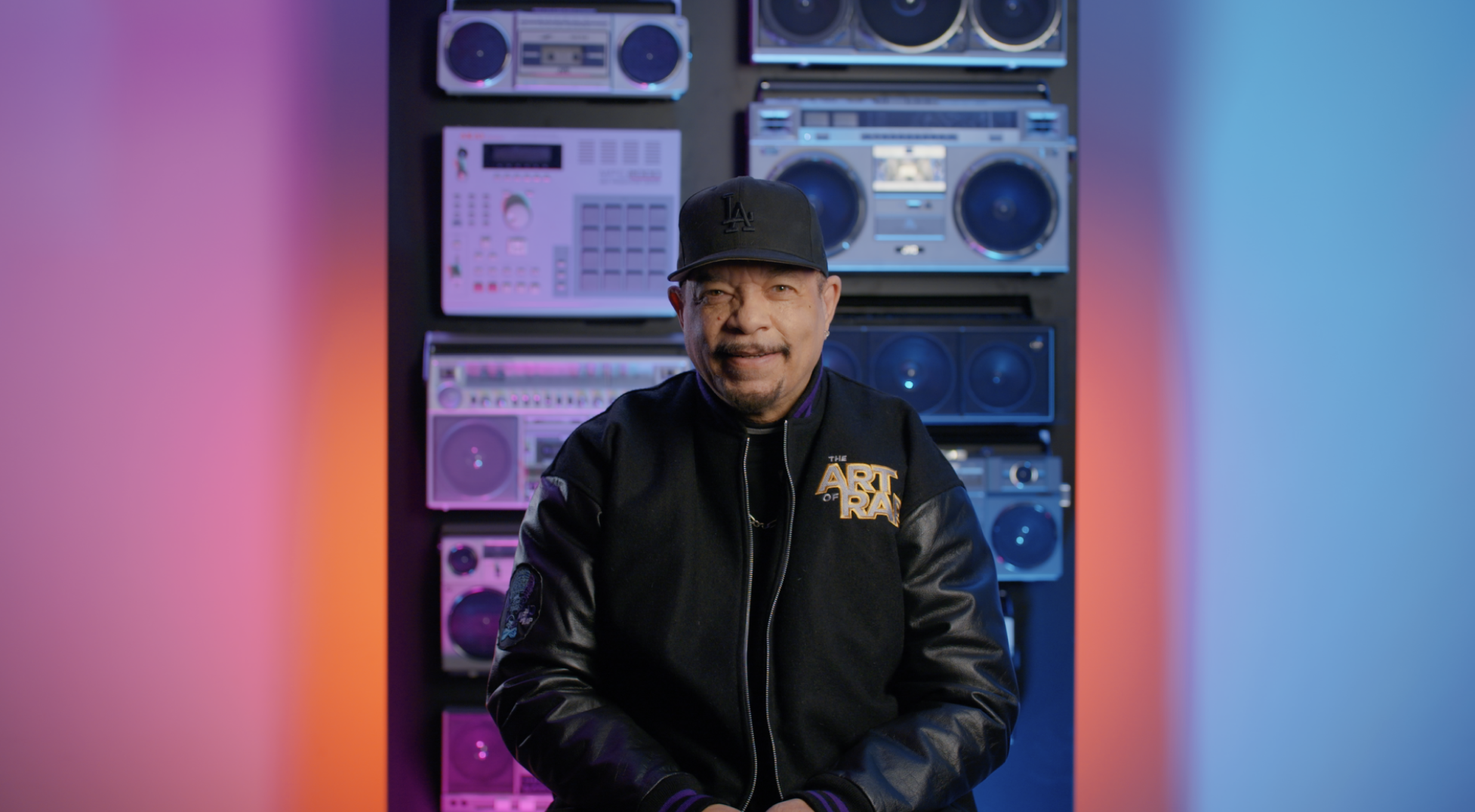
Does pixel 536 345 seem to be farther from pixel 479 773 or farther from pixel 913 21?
pixel 913 21

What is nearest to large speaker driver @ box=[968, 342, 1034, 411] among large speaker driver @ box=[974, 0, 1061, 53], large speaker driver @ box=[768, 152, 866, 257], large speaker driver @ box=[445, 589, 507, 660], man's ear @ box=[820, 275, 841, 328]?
large speaker driver @ box=[768, 152, 866, 257]

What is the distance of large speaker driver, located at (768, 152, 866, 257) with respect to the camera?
2.34 meters

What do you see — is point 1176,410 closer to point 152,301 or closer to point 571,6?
point 571,6

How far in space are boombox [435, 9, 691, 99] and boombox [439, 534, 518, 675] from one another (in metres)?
1.21

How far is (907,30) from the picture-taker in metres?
2.35

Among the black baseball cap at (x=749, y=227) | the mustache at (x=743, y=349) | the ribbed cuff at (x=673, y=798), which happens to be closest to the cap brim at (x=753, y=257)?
the black baseball cap at (x=749, y=227)

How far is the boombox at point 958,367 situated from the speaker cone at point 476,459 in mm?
889

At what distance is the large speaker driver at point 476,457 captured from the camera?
7.64ft

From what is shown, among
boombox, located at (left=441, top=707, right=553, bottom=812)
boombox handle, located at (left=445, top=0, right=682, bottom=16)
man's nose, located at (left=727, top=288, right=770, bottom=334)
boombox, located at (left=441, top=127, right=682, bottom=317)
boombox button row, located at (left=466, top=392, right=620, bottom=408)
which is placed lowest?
boombox, located at (left=441, top=707, right=553, bottom=812)

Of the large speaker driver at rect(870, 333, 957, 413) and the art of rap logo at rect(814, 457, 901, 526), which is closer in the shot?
the art of rap logo at rect(814, 457, 901, 526)

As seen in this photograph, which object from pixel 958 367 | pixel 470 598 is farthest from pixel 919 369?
pixel 470 598

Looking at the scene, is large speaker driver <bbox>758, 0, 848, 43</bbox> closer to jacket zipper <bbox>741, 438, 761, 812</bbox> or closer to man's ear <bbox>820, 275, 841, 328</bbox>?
man's ear <bbox>820, 275, 841, 328</bbox>

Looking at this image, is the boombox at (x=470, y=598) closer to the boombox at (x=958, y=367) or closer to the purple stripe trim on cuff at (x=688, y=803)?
the boombox at (x=958, y=367)

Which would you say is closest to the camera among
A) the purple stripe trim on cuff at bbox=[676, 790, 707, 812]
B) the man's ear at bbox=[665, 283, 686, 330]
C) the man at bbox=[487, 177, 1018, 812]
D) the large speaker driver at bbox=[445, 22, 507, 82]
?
the purple stripe trim on cuff at bbox=[676, 790, 707, 812]
